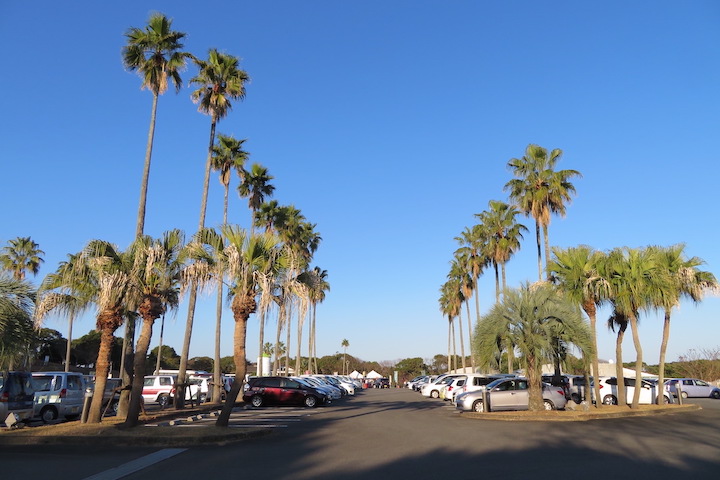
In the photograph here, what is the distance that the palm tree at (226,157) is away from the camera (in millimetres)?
31703

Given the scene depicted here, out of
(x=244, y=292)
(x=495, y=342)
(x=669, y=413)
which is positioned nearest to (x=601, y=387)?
(x=669, y=413)

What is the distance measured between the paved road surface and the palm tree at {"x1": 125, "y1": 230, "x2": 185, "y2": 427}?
136 inches

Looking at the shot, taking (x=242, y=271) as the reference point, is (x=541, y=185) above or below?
above

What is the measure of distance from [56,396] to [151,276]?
654cm

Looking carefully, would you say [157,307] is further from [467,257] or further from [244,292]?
Answer: [467,257]

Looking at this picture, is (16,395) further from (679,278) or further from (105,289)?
(679,278)

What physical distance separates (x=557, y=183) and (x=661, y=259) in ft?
23.5

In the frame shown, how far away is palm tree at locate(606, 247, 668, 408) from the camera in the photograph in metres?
22.3

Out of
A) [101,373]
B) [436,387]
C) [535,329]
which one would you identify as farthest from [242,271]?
[436,387]

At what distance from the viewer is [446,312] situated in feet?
238

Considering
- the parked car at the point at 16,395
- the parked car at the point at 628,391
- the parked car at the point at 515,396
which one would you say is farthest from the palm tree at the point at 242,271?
the parked car at the point at 628,391

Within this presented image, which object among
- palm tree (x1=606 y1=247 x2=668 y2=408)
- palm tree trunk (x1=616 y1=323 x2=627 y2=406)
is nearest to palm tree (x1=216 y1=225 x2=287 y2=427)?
palm tree (x1=606 y1=247 x2=668 y2=408)

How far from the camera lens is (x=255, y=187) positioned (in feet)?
119

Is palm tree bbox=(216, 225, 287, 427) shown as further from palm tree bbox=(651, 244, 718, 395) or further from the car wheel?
palm tree bbox=(651, 244, 718, 395)
